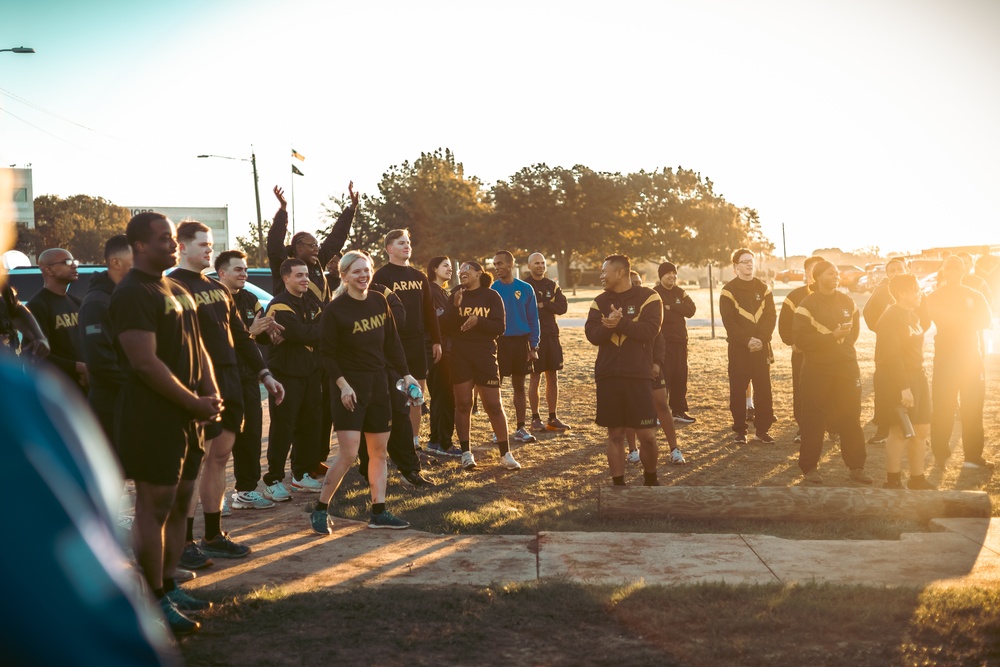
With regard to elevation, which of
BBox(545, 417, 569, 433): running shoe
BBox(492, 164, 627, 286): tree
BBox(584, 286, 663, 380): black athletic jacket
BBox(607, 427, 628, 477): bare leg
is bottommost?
BBox(545, 417, 569, 433): running shoe

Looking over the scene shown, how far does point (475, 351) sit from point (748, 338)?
3069 millimetres

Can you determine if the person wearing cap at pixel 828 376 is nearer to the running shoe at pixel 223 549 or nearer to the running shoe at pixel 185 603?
the running shoe at pixel 223 549

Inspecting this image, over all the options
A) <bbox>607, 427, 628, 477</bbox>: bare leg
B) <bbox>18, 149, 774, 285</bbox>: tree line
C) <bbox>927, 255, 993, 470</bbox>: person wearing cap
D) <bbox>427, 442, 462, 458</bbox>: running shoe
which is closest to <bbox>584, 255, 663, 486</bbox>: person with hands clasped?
<bbox>607, 427, 628, 477</bbox>: bare leg

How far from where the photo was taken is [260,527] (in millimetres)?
7160

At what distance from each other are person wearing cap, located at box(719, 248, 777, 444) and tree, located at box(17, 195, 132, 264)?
198 ft

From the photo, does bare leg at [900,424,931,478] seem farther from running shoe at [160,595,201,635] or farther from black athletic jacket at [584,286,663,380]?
running shoe at [160,595,201,635]

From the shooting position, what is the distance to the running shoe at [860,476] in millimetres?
8531

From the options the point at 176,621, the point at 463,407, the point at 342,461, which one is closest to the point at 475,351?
the point at 463,407

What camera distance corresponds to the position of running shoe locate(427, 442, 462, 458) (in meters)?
10.1

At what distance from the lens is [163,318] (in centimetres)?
462

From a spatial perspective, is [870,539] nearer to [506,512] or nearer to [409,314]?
[506,512]

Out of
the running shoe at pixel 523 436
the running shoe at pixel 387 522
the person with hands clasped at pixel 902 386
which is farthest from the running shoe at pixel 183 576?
the person with hands clasped at pixel 902 386

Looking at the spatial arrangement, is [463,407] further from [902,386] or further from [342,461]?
[902,386]

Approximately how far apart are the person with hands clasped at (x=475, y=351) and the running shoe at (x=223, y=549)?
10.8ft
